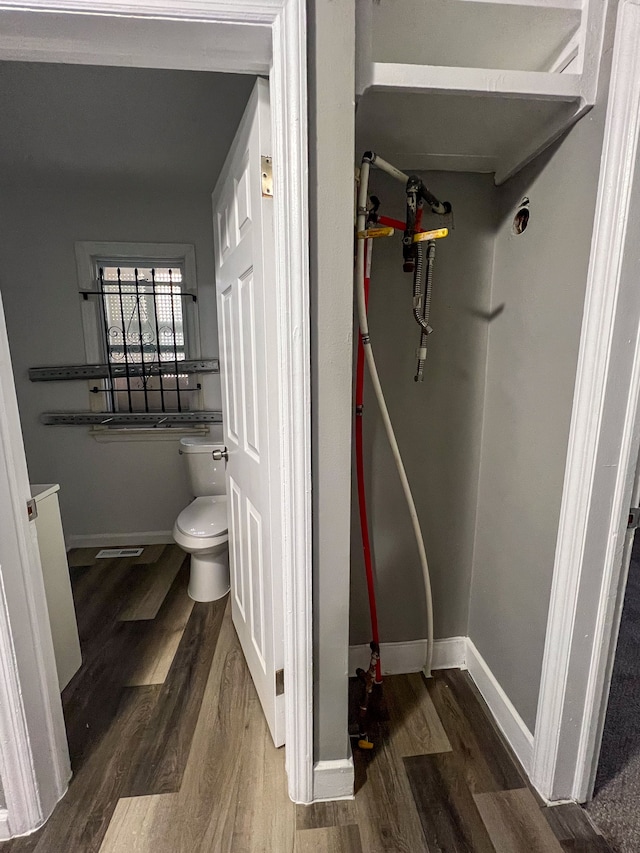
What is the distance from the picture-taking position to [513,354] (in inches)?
50.6

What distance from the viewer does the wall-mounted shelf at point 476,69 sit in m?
0.88

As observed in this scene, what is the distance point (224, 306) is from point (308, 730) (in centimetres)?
147

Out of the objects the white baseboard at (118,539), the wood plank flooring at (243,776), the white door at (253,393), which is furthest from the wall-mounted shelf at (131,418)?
the wood plank flooring at (243,776)

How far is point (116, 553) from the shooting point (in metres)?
2.58

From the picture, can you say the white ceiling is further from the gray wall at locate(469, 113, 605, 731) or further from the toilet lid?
Result: the toilet lid

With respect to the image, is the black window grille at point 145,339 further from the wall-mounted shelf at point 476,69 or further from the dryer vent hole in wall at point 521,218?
the dryer vent hole in wall at point 521,218

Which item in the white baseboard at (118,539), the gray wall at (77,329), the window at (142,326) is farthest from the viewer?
the white baseboard at (118,539)

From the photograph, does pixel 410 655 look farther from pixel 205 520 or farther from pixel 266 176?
pixel 266 176

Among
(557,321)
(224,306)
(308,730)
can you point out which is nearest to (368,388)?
(557,321)

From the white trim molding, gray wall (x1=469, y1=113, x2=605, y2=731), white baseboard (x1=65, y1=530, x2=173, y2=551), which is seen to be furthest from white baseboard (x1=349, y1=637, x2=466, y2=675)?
white baseboard (x1=65, y1=530, x2=173, y2=551)

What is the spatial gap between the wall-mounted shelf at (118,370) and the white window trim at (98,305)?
0.20ft

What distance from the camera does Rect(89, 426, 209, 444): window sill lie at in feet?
8.43

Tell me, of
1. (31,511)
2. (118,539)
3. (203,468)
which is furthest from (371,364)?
(118,539)

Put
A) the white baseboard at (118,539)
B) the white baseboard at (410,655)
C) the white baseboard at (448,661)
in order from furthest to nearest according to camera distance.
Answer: the white baseboard at (118,539) → the white baseboard at (410,655) → the white baseboard at (448,661)
